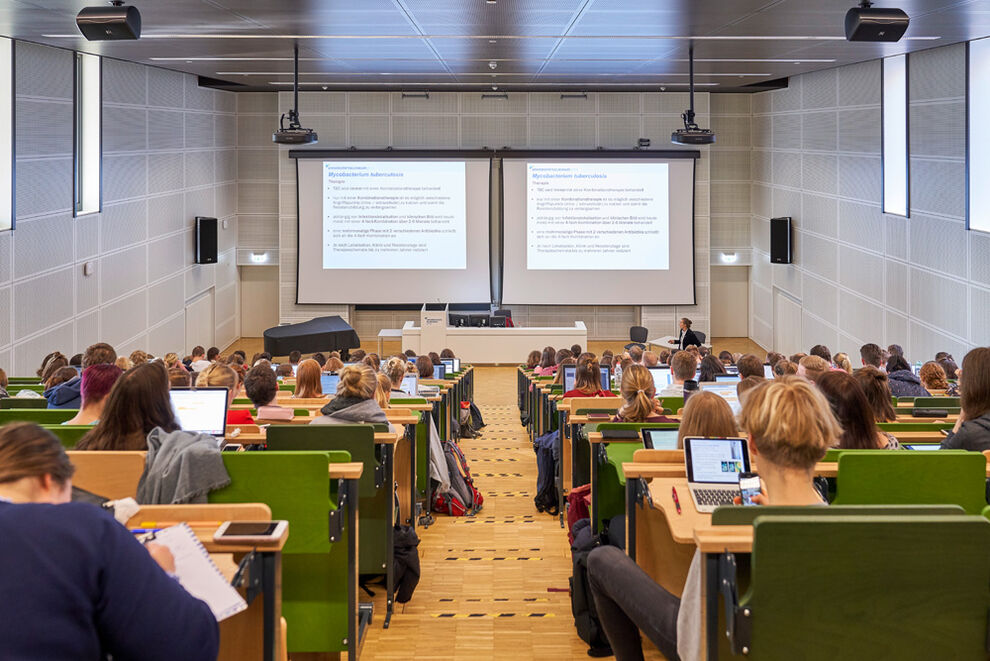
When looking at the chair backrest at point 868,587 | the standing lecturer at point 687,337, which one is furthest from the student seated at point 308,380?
the standing lecturer at point 687,337

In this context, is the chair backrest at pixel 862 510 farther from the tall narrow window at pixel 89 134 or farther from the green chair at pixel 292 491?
the tall narrow window at pixel 89 134

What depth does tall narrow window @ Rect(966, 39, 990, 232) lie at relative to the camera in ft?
34.7

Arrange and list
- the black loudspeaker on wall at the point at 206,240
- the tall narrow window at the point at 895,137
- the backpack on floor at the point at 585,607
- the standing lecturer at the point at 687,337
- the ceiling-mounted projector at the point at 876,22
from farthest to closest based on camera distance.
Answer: the black loudspeaker on wall at the point at 206,240, the standing lecturer at the point at 687,337, the tall narrow window at the point at 895,137, the ceiling-mounted projector at the point at 876,22, the backpack on floor at the point at 585,607

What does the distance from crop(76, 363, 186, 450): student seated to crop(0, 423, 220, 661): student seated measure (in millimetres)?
1750

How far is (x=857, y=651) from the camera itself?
2428mm

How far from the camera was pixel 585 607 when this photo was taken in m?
4.51

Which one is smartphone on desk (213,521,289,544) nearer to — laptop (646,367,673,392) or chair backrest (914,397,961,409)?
chair backrest (914,397,961,409)

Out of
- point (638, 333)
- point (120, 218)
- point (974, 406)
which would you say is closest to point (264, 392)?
point (974, 406)

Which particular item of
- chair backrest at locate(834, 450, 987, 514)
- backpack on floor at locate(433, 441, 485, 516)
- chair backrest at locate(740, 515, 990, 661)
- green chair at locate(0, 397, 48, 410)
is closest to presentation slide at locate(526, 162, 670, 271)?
backpack on floor at locate(433, 441, 485, 516)

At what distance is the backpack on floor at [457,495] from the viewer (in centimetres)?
725

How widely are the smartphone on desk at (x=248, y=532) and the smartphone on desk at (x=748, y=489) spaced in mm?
1371

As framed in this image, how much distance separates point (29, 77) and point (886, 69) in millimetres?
10634

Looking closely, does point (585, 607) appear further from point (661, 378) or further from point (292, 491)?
point (661, 378)

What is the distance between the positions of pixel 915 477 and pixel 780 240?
1477 cm
